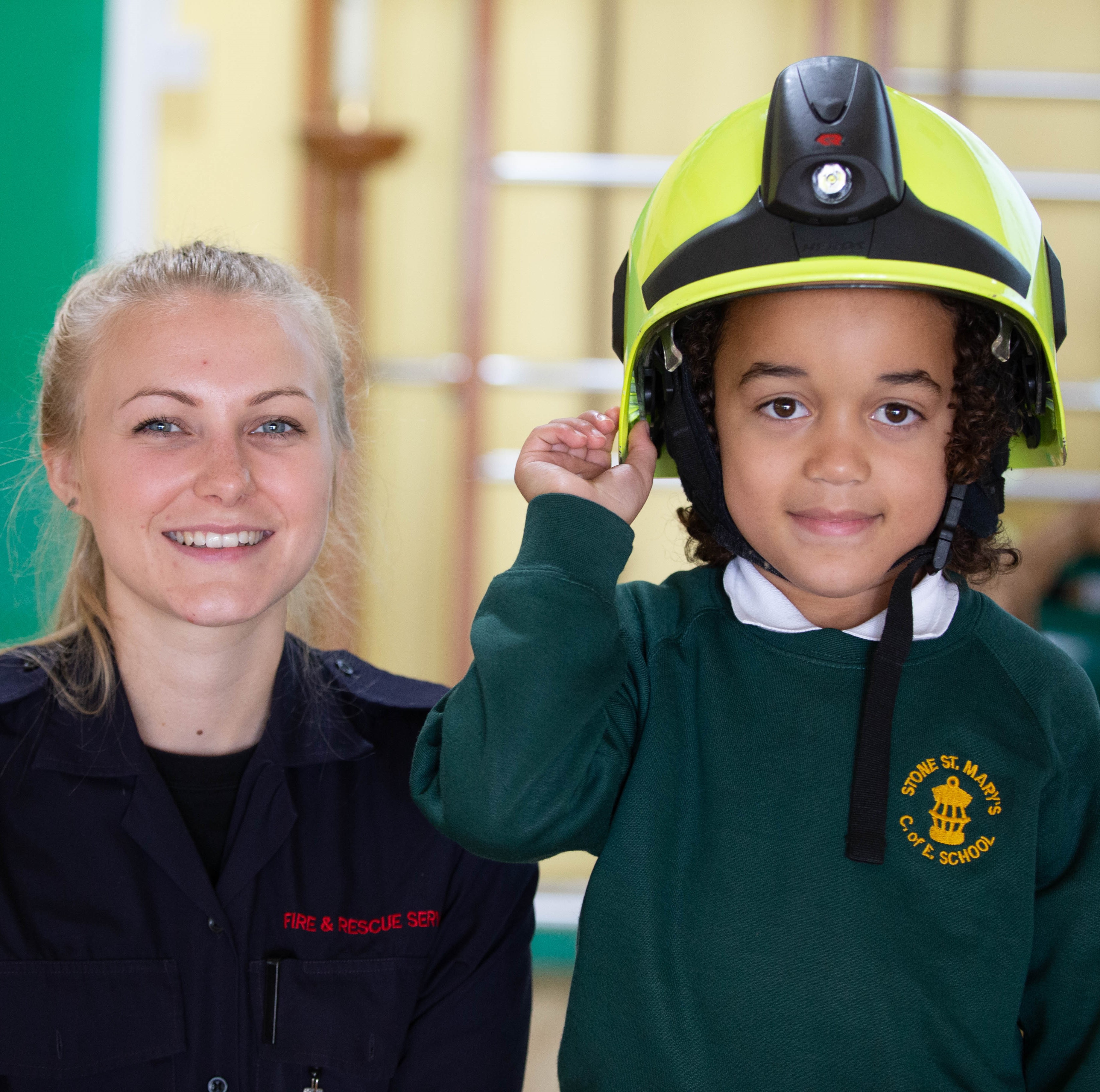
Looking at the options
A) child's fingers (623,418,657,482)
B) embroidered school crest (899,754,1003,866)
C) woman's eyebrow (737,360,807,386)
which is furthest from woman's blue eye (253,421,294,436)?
embroidered school crest (899,754,1003,866)

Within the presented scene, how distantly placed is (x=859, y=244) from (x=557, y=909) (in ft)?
11.1

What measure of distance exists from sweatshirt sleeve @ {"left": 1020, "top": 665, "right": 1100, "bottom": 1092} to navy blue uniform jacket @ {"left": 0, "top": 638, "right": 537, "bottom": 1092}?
0.73m

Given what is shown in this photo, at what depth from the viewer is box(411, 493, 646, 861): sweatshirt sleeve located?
50.0 inches

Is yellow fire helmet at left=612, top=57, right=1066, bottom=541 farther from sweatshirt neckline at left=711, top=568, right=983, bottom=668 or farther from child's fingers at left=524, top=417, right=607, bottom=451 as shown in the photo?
sweatshirt neckline at left=711, top=568, right=983, bottom=668

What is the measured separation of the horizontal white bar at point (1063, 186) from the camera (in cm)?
437

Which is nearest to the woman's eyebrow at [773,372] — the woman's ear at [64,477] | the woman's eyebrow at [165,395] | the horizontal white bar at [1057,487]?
the woman's eyebrow at [165,395]

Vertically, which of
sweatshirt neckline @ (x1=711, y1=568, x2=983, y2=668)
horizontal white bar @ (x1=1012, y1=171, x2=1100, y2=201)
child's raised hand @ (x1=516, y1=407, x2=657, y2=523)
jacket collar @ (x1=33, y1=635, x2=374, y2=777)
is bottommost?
jacket collar @ (x1=33, y1=635, x2=374, y2=777)

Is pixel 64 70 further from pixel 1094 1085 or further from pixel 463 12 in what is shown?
pixel 1094 1085

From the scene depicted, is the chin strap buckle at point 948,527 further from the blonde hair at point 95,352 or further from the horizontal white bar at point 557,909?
the horizontal white bar at point 557,909

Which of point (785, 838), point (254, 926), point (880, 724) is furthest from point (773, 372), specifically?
point (254, 926)

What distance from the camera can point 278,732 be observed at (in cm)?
177

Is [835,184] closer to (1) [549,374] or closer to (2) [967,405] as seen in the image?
(2) [967,405]

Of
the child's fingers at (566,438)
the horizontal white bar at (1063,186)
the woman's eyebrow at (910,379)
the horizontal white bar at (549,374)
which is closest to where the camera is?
the woman's eyebrow at (910,379)

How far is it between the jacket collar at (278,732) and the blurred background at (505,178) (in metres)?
2.43
